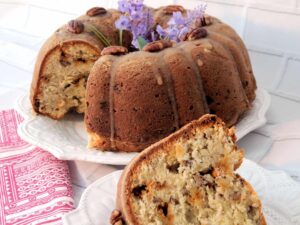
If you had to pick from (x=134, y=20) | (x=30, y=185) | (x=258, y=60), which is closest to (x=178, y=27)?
(x=134, y=20)

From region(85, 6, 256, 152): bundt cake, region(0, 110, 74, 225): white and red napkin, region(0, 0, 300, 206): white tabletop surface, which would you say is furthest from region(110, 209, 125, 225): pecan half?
region(85, 6, 256, 152): bundt cake

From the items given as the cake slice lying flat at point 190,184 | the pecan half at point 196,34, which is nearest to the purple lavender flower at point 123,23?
the pecan half at point 196,34

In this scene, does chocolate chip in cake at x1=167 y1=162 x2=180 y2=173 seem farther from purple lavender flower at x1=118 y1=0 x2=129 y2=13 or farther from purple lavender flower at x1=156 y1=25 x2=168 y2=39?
purple lavender flower at x1=118 y1=0 x2=129 y2=13

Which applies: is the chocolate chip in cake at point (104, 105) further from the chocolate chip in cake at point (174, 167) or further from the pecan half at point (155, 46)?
the chocolate chip in cake at point (174, 167)

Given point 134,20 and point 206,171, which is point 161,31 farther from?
point 206,171

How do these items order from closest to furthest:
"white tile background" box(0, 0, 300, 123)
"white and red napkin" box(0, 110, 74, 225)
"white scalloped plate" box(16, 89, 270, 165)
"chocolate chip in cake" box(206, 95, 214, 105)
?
"white and red napkin" box(0, 110, 74, 225) < "white scalloped plate" box(16, 89, 270, 165) < "chocolate chip in cake" box(206, 95, 214, 105) < "white tile background" box(0, 0, 300, 123)

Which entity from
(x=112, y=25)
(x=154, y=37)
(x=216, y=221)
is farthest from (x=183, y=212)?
(x=112, y=25)
